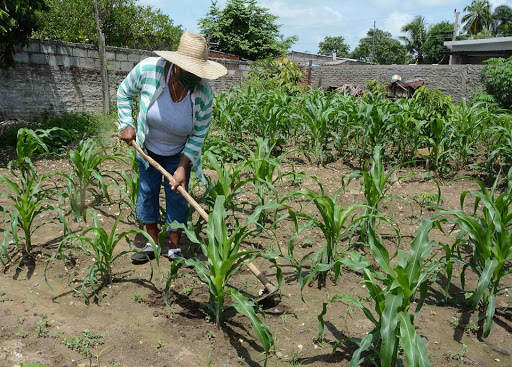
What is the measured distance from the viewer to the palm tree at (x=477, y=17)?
43594mm

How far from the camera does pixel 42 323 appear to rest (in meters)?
2.36

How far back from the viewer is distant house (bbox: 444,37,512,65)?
18.3 m

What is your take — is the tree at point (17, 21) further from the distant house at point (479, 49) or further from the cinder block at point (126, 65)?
the distant house at point (479, 49)

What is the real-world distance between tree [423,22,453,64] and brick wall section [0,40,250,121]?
35145mm

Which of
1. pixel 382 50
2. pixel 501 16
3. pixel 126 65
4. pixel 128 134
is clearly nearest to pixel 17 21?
pixel 126 65

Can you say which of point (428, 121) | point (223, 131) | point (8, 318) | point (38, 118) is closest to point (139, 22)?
point (38, 118)

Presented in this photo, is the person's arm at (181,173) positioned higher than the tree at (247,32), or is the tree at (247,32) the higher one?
the tree at (247,32)

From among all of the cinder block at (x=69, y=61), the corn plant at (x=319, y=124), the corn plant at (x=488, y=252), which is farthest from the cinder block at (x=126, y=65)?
the corn plant at (x=488, y=252)

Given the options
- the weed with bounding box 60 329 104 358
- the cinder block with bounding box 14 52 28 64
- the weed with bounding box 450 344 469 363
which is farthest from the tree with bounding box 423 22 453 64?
the weed with bounding box 60 329 104 358

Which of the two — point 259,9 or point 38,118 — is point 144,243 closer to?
point 38,118

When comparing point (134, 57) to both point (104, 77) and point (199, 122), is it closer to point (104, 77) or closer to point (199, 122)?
point (104, 77)

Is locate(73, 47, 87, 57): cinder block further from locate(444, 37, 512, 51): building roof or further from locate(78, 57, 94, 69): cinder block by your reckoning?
locate(444, 37, 512, 51): building roof

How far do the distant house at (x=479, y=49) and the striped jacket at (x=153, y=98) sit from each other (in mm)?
17517

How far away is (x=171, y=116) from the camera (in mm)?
2852
